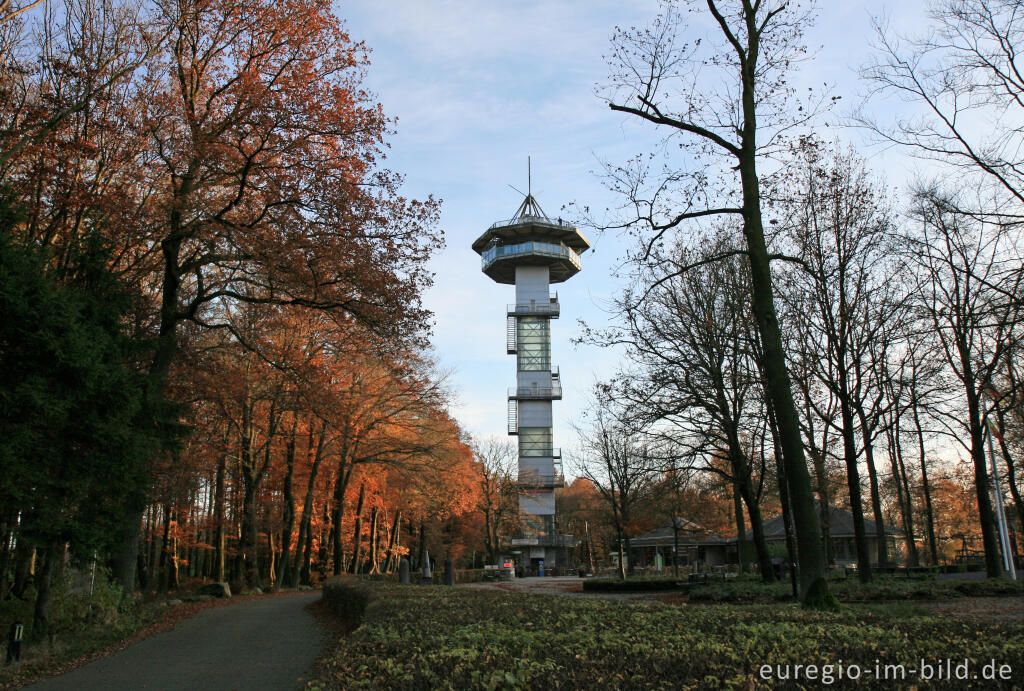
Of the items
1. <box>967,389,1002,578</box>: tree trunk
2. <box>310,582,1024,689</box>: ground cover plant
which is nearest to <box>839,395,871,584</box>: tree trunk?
<box>967,389,1002,578</box>: tree trunk

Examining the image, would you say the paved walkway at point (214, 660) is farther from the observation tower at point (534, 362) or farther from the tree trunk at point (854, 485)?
the observation tower at point (534, 362)

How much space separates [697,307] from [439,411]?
14.5 meters

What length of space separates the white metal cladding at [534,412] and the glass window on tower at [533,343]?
2.74 meters

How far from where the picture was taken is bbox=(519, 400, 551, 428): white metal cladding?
189 ft

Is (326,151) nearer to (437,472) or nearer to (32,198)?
(32,198)

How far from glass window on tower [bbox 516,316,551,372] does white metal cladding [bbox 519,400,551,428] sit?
8.98 feet

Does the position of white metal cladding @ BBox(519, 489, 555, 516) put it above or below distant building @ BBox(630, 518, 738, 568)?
above

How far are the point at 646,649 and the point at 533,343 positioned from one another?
53647 mm

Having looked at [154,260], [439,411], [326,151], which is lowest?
[439,411]

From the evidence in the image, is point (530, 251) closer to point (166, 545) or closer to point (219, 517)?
point (219, 517)

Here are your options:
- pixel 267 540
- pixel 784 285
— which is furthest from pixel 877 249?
pixel 267 540

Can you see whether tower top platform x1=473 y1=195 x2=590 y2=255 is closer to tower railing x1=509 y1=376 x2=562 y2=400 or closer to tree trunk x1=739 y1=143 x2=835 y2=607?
tower railing x1=509 y1=376 x2=562 y2=400

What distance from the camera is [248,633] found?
13.9 meters

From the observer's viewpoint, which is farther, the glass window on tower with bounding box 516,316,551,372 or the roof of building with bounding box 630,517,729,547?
the glass window on tower with bounding box 516,316,551,372
